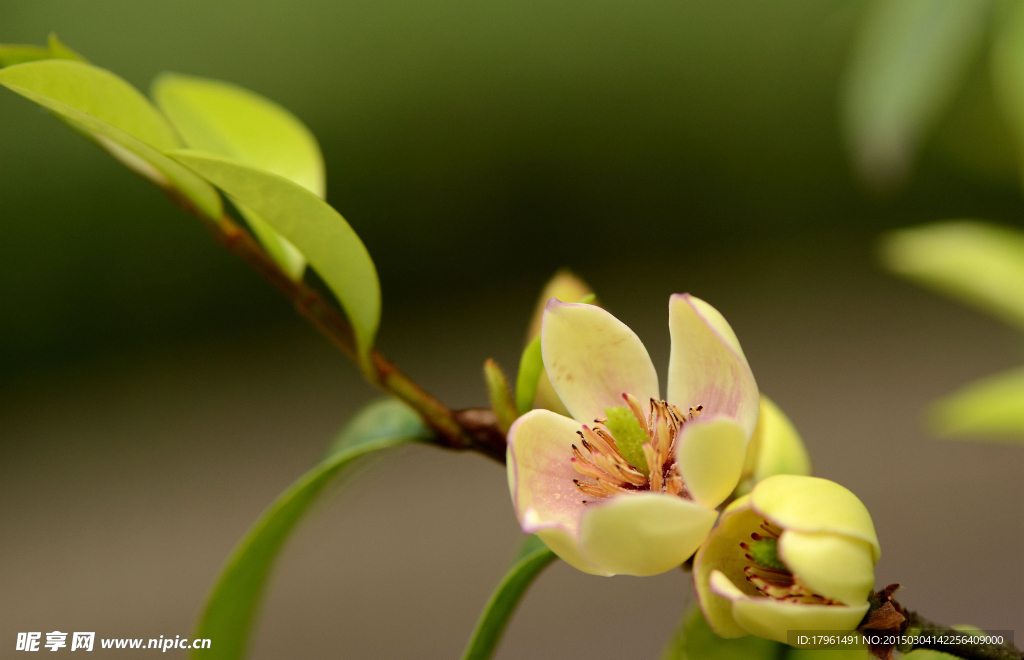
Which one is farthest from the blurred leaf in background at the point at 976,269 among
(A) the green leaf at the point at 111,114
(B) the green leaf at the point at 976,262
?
(A) the green leaf at the point at 111,114

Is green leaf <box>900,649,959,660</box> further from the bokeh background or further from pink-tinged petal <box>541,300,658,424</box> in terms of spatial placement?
the bokeh background

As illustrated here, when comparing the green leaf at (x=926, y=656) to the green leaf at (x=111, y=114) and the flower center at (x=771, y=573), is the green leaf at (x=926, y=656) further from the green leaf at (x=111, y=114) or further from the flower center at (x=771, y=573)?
the green leaf at (x=111, y=114)

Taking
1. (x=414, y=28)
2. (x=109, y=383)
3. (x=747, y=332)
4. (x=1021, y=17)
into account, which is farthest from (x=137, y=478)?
(x=1021, y=17)

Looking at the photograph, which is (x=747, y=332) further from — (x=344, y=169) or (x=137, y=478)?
(x=137, y=478)

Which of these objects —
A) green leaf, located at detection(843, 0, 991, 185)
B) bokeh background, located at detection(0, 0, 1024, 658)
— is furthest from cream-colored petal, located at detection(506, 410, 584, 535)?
bokeh background, located at detection(0, 0, 1024, 658)

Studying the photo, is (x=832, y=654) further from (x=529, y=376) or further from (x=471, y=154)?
(x=471, y=154)

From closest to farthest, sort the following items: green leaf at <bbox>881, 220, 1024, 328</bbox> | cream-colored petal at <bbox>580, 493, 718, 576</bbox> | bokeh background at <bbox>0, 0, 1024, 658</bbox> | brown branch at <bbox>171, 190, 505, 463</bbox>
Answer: cream-colored petal at <bbox>580, 493, 718, 576</bbox> → brown branch at <bbox>171, 190, 505, 463</bbox> → green leaf at <bbox>881, 220, 1024, 328</bbox> → bokeh background at <bbox>0, 0, 1024, 658</bbox>

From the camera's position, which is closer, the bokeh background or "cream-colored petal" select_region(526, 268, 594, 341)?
"cream-colored petal" select_region(526, 268, 594, 341)
